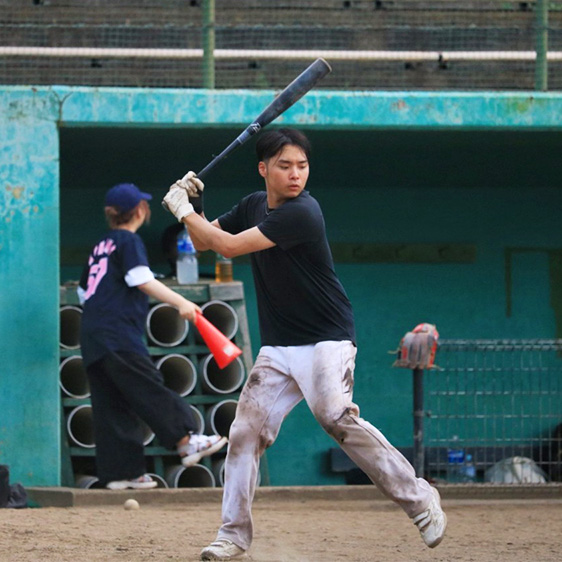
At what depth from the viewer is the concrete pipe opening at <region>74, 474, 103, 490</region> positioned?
8617mm

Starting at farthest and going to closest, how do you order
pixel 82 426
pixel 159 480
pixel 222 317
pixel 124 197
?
pixel 222 317 → pixel 82 426 → pixel 159 480 → pixel 124 197

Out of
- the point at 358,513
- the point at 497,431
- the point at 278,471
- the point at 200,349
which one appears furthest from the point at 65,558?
the point at 497,431

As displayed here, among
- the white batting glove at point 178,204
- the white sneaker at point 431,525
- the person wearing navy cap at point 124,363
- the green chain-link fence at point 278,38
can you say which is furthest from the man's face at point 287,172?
the green chain-link fence at point 278,38

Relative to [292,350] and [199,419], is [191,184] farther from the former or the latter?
[199,419]

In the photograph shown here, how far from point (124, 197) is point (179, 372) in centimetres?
185

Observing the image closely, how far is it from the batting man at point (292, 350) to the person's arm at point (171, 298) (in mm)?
2101

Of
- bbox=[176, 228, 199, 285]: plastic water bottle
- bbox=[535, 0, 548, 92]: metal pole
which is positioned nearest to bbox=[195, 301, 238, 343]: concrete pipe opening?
bbox=[176, 228, 199, 285]: plastic water bottle

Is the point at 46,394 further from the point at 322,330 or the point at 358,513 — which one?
the point at 322,330

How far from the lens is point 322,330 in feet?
17.4

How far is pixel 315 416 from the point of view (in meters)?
5.30

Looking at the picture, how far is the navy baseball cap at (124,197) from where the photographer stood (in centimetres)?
793

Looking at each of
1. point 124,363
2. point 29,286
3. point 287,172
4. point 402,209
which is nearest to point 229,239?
point 287,172

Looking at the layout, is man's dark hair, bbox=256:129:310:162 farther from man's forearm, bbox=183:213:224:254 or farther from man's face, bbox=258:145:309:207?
man's forearm, bbox=183:213:224:254

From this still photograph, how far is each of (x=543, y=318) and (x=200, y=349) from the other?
3.23 meters
